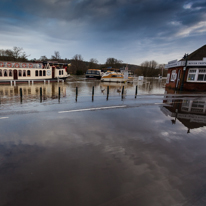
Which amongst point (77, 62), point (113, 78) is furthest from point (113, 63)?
point (113, 78)

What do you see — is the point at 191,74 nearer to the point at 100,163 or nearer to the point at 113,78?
the point at 113,78

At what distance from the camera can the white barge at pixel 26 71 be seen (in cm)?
2530

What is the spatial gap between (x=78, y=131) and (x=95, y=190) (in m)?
3.21

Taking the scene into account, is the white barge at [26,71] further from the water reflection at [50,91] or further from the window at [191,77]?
the window at [191,77]

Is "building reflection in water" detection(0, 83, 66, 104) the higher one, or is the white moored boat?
the white moored boat

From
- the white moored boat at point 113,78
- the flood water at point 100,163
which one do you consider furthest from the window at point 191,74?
the white moored boat at point 113,78

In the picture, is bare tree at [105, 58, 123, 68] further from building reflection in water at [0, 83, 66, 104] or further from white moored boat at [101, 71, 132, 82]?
building reflection in water at [0, 83, 66, 104]

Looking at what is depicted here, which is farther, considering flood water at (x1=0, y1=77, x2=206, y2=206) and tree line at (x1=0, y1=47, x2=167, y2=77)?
tree line at (x1=0, y1=47, x2=167, y2=77)

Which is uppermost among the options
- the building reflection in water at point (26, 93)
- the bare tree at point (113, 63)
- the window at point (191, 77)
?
the bare tree at point (113, 63)

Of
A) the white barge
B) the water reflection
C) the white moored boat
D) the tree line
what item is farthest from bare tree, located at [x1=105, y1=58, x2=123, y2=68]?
the water reflection

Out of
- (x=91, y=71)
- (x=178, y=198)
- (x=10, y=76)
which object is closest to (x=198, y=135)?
(x=178, y=198)

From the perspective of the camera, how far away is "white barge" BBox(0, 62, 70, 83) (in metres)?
25.3

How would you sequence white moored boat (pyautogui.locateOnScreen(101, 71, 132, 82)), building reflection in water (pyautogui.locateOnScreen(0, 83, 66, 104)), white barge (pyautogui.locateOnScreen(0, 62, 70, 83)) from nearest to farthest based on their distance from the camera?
building reflection in water (pyautogui.locateOnScreen(0, 83, 66, 104)), white barge (pyautogui.locateOnScreen(0, 62, 70, 83)), white moored boat (pyautogui.locateOnScreen(101, 71, 132, 82))

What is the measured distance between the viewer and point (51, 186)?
→ 3348mm
